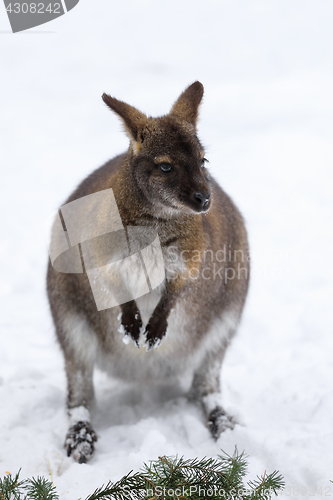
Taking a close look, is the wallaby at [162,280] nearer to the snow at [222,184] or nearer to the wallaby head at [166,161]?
the wallaby head at [166,161]

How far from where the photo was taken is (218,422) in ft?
11.0

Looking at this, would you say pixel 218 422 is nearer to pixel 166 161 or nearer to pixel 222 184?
pixel 166 161

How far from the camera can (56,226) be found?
354cm

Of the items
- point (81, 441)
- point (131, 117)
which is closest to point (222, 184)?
point (131, 117)

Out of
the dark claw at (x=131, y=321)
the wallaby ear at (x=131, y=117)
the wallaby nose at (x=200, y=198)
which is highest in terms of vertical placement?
the wallaby ear at (x=131, y=117)

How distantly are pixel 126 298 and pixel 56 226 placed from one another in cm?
93

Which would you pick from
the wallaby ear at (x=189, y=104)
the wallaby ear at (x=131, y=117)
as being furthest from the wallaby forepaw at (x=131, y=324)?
the wallaby ear at (x=189, y=104)

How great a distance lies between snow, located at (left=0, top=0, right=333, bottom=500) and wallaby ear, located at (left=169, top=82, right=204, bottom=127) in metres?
0.29

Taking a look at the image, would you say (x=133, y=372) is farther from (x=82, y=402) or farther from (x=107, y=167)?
(x=107, y=167)

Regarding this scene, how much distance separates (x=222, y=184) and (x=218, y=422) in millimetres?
3187

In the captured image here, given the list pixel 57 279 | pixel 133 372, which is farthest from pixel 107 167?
pixel 133 372

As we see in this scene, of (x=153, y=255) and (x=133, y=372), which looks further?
(x=133, y=372)

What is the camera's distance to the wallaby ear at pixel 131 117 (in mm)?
2750

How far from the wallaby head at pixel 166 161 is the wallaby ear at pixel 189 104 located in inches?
1.8
